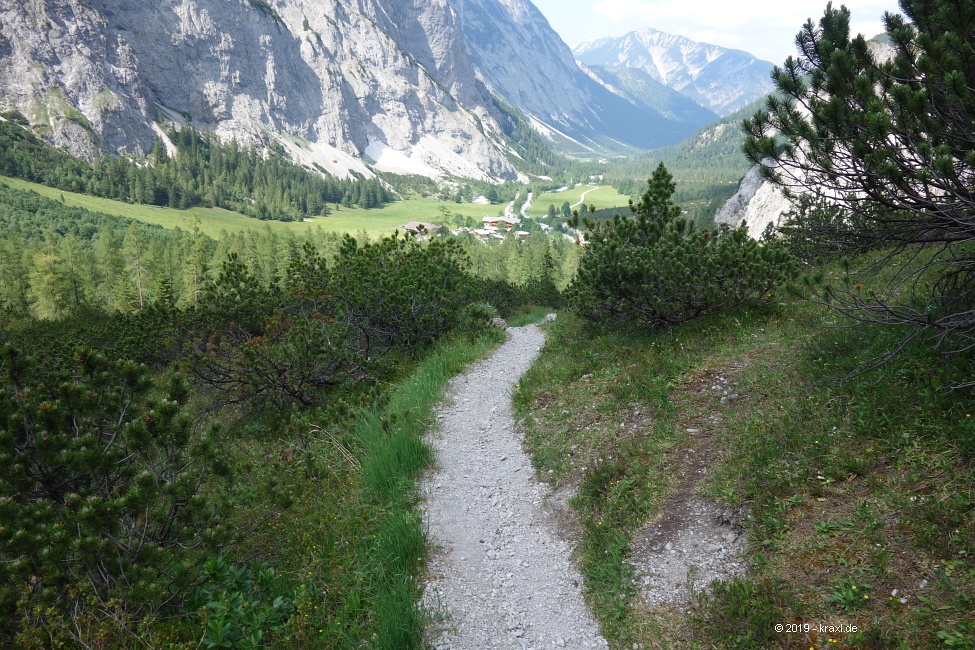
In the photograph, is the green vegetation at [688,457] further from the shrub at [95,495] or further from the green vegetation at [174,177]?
the green vegetation at [174,177]

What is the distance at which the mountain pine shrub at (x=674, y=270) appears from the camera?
11.8 meters

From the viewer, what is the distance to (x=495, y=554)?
6.83 m

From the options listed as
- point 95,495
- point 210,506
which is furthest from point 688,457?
point 95,495

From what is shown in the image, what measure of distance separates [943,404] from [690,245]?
679 cm

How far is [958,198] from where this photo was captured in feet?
16.1

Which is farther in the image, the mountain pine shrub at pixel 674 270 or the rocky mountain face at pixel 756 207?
the rocky mountain face at pixel 756 207

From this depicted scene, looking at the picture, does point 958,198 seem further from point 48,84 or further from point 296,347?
point 48,84

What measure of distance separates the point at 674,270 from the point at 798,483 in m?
6.78

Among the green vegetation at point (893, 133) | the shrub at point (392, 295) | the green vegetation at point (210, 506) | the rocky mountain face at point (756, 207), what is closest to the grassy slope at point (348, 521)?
the green vegetation at point (210, 506)

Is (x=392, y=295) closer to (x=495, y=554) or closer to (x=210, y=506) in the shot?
(x=495, y=554)

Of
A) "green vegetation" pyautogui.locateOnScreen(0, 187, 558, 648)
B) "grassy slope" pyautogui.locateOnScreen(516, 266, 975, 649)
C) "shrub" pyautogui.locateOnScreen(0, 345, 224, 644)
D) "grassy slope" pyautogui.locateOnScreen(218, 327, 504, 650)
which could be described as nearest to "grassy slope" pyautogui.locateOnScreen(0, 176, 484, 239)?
"green vegetation" pyautogui.locateOnScreen(0, 187, 558, 648)

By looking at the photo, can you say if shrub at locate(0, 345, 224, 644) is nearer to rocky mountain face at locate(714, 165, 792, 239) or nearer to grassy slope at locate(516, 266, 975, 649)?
grassy slope at locate(516, 266, 975, 649)

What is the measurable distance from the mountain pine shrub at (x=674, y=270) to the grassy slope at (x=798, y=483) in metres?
1.93

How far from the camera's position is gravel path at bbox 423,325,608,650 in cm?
545
